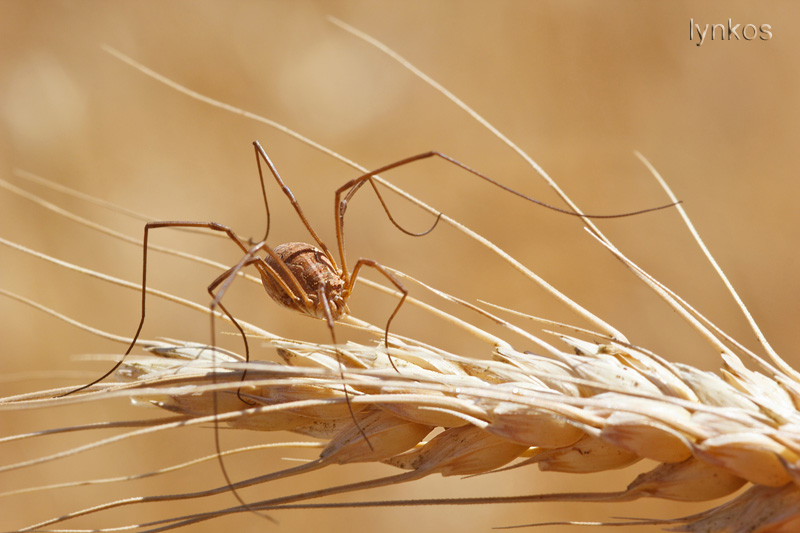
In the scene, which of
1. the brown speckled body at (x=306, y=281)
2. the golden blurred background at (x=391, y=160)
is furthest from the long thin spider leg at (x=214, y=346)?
the golden blurred background at (x=391, y=160)

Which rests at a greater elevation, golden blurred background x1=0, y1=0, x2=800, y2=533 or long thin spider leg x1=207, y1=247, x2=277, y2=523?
golden blurred background x1=0, y1=0, x2=800, y2=533

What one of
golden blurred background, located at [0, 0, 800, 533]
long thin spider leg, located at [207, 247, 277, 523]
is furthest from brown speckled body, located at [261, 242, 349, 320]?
golden blurred background, located at [0, 0, 800, 533]

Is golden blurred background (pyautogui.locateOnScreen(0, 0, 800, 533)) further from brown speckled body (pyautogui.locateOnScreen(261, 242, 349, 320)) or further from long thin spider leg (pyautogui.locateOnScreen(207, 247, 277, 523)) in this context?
long thin spider leg (pyautogui.locateOnScreen(207, 247, 277, 523))

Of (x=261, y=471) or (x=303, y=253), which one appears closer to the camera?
(x=303, y=253)

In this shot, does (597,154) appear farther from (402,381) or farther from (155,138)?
(402,381)

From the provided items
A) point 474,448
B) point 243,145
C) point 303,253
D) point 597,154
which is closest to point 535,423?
point 474,448

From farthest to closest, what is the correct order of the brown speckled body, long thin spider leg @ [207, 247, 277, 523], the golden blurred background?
the golden blurred background
the brown speckled body
long thin spider leg @ [207, 247, 277, 523]

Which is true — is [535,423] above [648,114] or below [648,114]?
below

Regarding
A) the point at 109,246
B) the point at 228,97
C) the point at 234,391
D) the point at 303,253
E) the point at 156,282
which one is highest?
the point at 228,97
